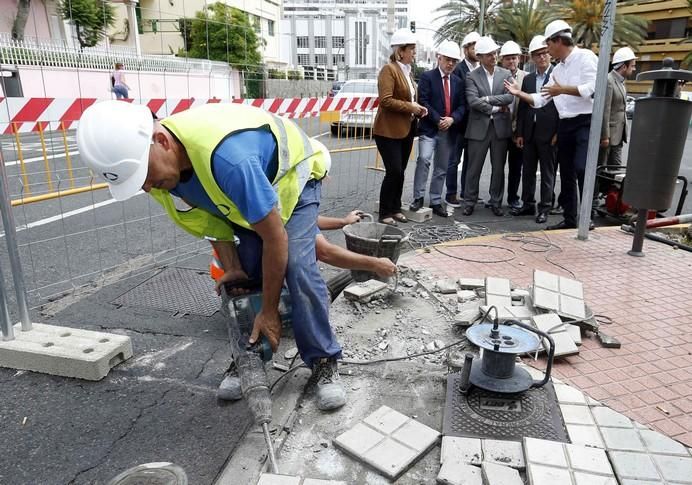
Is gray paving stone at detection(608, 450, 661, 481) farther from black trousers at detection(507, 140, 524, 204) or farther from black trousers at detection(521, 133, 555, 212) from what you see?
black trousers at detection(507, 140, 524, 204)

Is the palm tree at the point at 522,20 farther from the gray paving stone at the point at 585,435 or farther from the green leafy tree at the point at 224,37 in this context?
the gray paving stone at the point at 585,435

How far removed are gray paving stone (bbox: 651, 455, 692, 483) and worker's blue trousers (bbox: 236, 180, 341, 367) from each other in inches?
60.5

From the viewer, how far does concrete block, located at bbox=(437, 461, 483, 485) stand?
2.11 metres

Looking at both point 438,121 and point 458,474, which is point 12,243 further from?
point 438,121

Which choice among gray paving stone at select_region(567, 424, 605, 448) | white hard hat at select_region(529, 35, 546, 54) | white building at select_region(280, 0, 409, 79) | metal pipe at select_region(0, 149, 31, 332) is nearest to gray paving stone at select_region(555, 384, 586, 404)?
gray paving stone at select_region(567, 424, 605, 448)

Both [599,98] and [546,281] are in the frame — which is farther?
[599,98]

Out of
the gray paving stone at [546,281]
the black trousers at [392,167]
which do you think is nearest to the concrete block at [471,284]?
the gray paving stone at [546,281]

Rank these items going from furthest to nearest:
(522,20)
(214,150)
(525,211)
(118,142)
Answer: (522,20), (525,211), (214,150), (118,142)

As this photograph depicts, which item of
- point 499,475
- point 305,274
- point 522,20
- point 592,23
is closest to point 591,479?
point 499,475

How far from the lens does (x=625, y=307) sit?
3.77 metres

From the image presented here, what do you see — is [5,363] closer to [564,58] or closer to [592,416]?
[592,416]

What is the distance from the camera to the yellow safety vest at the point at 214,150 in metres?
2.17

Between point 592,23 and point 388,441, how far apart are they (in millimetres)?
42092

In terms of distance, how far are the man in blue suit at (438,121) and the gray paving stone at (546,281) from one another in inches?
100
